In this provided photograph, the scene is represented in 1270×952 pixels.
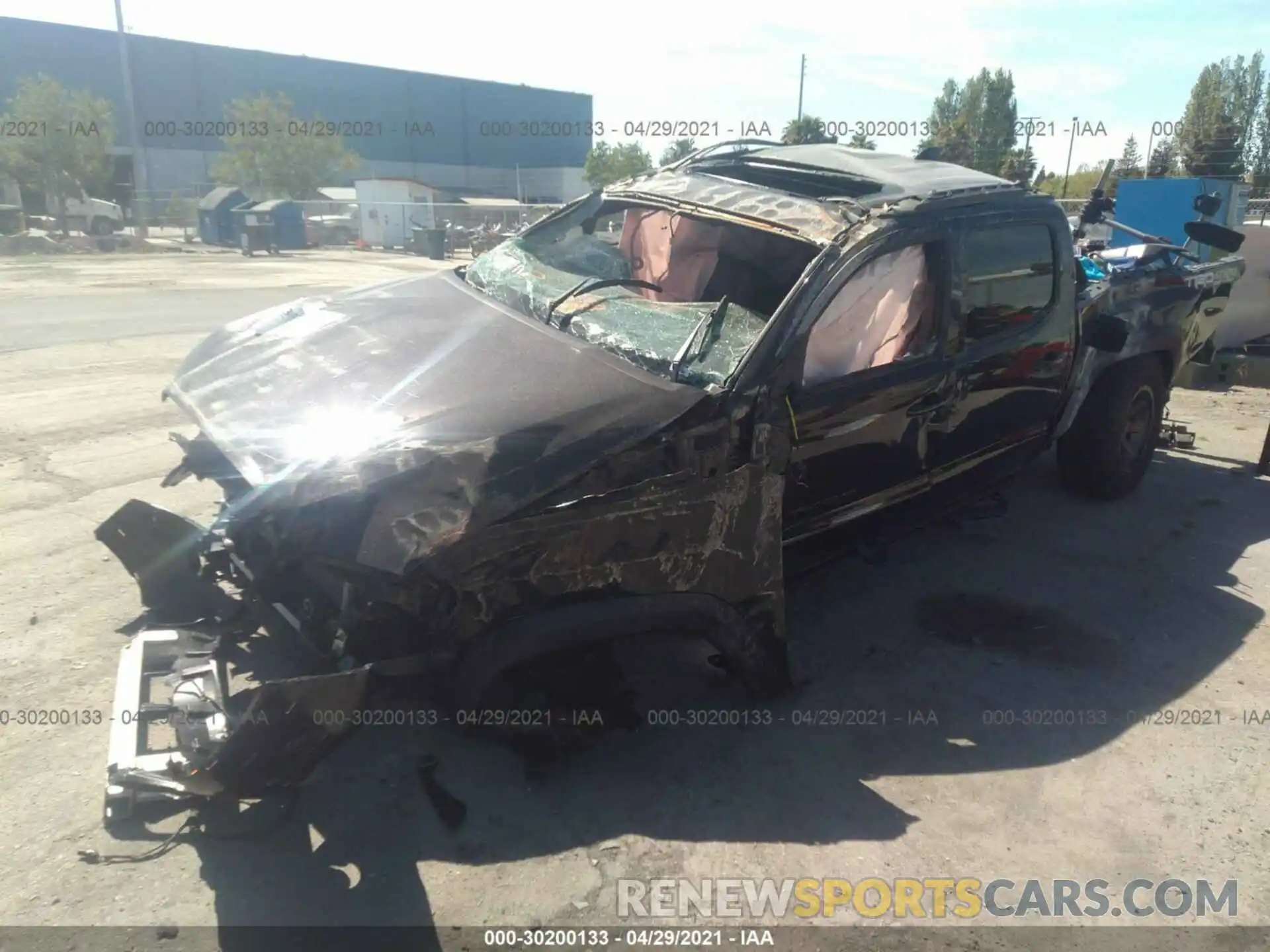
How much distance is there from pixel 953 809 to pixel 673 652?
1.26m

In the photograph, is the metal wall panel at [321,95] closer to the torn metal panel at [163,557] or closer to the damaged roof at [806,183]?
the damaged roof at [806,183]

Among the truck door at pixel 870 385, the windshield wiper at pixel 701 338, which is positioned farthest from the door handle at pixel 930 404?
the windshield wiper at pixel 701 338

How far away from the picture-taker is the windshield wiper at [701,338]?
302 cm

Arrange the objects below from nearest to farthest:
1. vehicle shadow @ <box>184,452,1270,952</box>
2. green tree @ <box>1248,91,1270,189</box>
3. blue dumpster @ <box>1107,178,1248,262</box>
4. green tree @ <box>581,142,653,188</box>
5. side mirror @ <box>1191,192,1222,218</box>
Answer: vehicle shadow @ <box>184,452,1270,952</box>, side mirror @ <box>1191,192,1222,218</box>, blue dumpster @ <box>1107,178,1248,262</box>, green tree @ <box>1248,91,1270,189</box>, green tree @ <box>581,142,653,188</box>

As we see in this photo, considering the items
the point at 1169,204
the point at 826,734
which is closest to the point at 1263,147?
the point at 1169,204

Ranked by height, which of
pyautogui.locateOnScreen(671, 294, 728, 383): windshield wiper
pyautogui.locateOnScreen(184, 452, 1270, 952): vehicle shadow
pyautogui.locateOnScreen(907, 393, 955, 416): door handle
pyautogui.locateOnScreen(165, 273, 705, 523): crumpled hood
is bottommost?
pyautogui.locateOnScreen(184, 452, 1270, 952): vehicle shadow

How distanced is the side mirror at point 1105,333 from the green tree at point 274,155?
45.5 meters

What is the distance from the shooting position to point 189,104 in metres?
53.8

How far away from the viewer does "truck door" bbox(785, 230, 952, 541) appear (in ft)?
10.6

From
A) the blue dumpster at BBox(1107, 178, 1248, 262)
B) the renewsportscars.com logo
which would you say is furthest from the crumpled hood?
the blue dumpster at BBox(1107, 178, 1248, 262)

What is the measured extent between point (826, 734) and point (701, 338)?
1514 millimetres

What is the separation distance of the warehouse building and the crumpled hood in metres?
41.6

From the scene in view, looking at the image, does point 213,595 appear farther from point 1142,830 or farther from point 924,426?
point 1142,830

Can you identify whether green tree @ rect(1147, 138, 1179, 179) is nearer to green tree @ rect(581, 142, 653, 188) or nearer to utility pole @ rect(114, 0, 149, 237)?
utility pole @ rect(114, 0, 149, 237)
